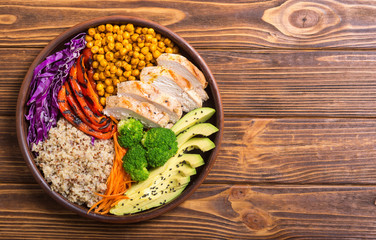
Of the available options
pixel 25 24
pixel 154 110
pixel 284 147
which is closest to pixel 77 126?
pixel 154 110

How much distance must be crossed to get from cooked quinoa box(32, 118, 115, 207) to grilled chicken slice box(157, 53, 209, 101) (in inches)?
32.8

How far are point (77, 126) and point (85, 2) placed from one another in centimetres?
106

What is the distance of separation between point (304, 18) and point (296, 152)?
1159 mm

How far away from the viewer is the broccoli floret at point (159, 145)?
2405 mm

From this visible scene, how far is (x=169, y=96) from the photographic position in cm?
253

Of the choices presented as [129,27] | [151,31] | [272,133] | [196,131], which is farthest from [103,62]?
[272,133]

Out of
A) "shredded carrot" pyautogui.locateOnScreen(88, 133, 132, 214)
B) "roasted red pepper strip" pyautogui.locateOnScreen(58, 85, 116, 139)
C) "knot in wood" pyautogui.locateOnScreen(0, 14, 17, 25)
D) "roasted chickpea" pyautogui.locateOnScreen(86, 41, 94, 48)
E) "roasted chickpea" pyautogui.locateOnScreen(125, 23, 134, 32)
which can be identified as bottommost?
"shredded carrot" pyautogui.locateOnScreen(88, 133, 132, 214)

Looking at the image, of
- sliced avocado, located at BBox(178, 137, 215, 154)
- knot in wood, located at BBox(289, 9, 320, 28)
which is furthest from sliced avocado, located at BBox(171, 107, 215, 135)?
knot in wood, located at BBox(289, 9, 320, 28)

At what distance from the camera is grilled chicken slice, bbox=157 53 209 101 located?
249cm

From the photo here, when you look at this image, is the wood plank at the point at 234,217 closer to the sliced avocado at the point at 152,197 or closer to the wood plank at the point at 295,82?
the sliced avocado at the point at 152,197

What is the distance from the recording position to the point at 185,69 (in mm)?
2502

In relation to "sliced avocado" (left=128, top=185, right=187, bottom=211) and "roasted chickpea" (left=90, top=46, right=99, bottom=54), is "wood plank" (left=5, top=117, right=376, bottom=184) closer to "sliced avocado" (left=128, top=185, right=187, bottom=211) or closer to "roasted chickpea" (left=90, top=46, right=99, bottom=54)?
"sliced avocado" (left=128, top=185, right=187, bottom=211)

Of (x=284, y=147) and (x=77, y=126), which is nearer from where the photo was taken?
(x=77, y=126)

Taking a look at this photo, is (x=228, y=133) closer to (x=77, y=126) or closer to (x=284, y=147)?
(x=284, y=147)
